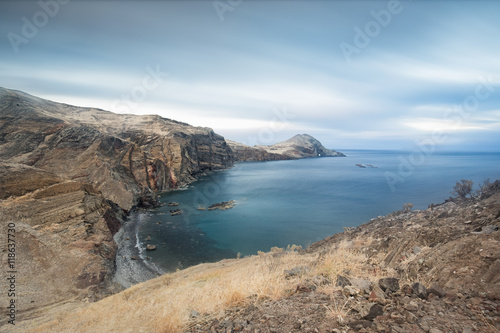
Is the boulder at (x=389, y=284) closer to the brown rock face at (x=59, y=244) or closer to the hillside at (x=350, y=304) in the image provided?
the hillside at (x=350, y=304)

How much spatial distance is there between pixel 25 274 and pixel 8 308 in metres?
3.08

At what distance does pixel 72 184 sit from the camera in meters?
20.9

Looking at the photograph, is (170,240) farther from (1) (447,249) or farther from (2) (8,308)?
(1) (447,249)

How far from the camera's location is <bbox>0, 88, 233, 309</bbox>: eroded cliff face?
1502cm

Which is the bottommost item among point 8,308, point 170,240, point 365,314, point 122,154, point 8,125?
point 170,240

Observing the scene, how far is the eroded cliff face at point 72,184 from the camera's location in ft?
49.3

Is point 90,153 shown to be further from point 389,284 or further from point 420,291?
point 420,291

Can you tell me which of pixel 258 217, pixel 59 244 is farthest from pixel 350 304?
pixel 258 217

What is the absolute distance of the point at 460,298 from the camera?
3.87m

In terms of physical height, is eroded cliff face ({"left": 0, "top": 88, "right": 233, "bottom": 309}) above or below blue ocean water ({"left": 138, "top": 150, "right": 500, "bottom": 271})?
above

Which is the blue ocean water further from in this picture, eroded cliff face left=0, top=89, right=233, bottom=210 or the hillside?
the hillside

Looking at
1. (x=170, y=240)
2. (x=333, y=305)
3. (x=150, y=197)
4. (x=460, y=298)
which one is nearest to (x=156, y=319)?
(x=333, y=305)

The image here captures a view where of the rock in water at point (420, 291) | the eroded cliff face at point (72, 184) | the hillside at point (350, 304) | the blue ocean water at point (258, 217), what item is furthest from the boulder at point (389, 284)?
the blue ocean water at point (258, 217)

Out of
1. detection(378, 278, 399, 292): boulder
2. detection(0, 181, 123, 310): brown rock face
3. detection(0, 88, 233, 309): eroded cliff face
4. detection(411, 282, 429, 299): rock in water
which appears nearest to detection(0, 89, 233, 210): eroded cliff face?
detection(0, 88, 233, 309): eroded cliff face
